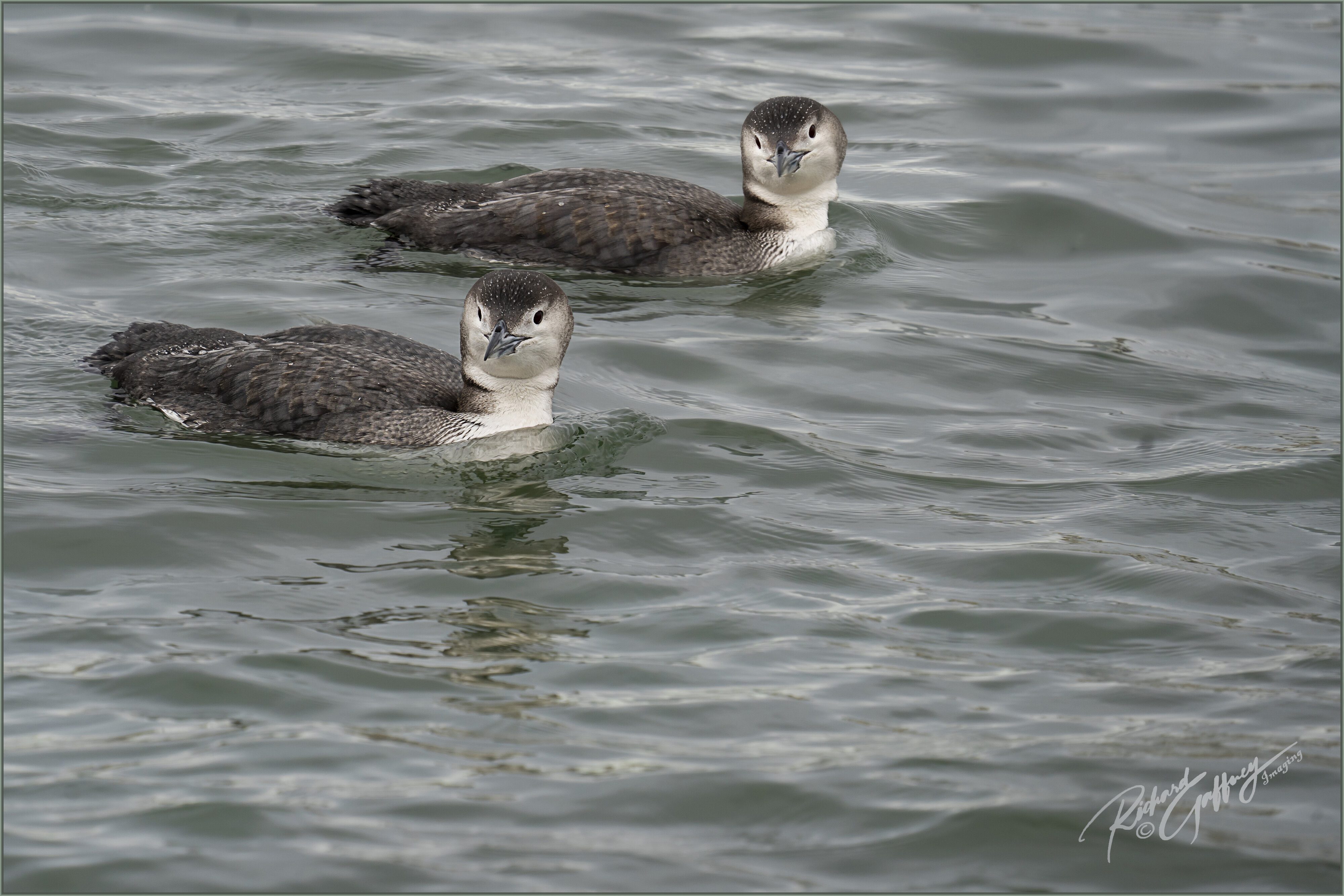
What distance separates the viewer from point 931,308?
37.3 ft

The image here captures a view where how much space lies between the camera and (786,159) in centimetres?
1136

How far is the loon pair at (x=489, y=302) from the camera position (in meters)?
8.37

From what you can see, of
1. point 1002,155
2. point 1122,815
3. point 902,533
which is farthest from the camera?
point 1002,155

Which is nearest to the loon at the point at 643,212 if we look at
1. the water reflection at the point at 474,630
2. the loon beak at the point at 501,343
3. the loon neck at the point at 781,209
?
the loon neck at the point at 781,209

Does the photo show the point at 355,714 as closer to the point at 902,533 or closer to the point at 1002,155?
the point at 902,533

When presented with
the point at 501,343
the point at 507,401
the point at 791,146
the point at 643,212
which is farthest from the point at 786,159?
the point at 501,343

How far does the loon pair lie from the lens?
8367 mm

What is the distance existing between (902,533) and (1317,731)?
2.24 metres

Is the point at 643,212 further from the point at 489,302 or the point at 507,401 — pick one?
the point at 489,302

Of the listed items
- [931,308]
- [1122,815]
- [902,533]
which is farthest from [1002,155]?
[1122,815]

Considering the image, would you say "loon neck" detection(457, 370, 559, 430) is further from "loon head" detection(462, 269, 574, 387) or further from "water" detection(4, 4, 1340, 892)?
"water" detection(4, 4, 1340, 892)

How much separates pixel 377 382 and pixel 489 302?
79 cm

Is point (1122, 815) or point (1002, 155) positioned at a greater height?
point (1002, 155)

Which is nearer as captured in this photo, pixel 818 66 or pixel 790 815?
pixel 790 815
